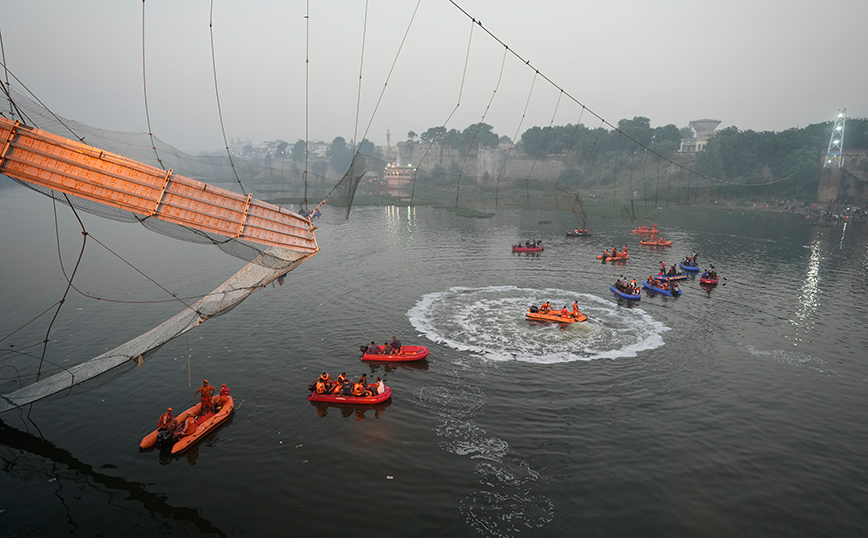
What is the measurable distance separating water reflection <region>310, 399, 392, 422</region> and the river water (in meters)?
0.16

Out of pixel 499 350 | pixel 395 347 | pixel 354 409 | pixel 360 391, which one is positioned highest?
pixel 395 347

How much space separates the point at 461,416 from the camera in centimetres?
2086

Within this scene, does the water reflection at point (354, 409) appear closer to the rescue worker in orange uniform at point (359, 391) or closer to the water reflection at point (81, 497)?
the rescue worker in orange uniform at point (359, 391)

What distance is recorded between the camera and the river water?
1520 cm

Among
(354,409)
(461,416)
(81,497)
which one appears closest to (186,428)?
(81,497)

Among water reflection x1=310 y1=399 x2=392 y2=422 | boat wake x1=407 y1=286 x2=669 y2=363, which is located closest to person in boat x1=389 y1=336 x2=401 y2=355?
boat wake x1=407 y1=286 x2=669 y2=363

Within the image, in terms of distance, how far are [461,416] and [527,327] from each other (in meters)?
12.5

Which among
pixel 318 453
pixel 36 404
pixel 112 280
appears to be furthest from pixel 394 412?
pixel 112 280

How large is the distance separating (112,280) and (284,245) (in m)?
37.5

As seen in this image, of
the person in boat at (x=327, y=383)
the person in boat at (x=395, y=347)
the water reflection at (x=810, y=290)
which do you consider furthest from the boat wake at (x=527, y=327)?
the water reflection at (x=810, y=290)

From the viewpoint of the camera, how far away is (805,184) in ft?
358

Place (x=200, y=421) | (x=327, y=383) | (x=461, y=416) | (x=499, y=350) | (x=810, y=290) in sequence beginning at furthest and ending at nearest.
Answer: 1. (x=810, y=290)
2. (x=499, y=350)
3. (x=327, y=383)
4. (x=461, y=416)
5. (x=200, y=421)

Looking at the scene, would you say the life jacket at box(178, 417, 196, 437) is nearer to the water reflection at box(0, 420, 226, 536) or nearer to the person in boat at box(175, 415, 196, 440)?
the person in boat at box(175, 415, 196, 440)

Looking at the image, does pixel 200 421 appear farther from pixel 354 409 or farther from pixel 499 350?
pixel 499 350
